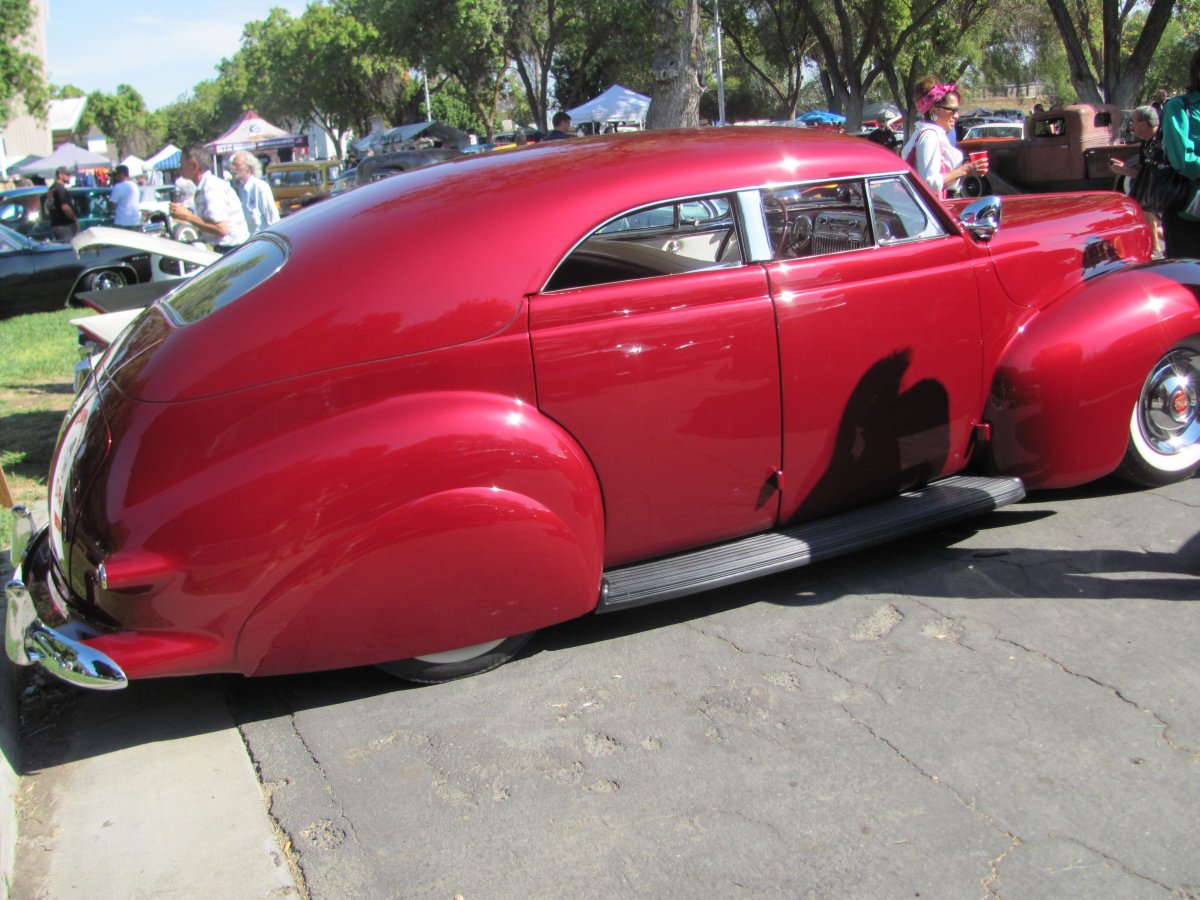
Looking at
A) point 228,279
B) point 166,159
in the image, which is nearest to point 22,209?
point 228,279

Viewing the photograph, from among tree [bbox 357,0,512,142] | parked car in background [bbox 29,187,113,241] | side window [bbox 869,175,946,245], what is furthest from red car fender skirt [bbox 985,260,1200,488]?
tree [bbox 357,0,512,142]

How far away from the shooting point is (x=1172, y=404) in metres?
4.50

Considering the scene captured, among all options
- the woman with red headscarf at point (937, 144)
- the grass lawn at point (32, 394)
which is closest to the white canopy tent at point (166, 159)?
the grass lawn at point (32, 394)

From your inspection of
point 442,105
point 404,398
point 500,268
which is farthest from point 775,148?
point 442,105

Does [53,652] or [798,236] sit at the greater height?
[798,236]

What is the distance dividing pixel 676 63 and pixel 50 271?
8069 mm

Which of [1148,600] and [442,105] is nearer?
[1148,600]

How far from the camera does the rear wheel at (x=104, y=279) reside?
12.3m

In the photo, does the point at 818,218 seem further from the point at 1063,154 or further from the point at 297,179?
the point at 297,179

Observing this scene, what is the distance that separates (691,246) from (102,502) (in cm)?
237

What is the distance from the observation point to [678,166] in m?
3.59

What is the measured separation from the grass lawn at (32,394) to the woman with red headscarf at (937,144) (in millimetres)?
5716

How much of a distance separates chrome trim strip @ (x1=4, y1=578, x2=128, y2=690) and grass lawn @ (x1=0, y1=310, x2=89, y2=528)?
193cm

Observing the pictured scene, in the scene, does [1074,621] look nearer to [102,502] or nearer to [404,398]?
[404,398]
